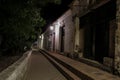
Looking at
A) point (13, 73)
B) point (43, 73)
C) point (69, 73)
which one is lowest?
point (43, 73)

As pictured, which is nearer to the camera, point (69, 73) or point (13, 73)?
point (13, 73)

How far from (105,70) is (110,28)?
201cm

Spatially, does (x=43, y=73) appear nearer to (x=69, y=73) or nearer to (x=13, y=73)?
(x=69, y=73)

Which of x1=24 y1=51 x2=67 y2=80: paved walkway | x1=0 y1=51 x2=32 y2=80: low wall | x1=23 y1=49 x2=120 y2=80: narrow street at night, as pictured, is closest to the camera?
x1=0 y1=51 x2=32 y2=80: low wall

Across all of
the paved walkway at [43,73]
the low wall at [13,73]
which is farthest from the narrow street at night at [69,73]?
the low wall at [13,73]

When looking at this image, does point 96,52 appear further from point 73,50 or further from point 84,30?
point 73,50

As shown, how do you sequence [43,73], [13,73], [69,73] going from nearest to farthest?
[13,73] < [69,73] < [43,73]

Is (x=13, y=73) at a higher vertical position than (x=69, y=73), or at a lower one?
higher

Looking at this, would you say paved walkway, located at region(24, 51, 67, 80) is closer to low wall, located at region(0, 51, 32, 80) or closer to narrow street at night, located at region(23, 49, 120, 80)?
narrow street at night, located at region(23, 49, 120, 80)

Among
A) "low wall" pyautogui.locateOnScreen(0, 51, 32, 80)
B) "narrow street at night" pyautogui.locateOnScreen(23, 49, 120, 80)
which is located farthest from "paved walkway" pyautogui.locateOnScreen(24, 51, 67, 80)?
"low wall" pyautogui.locateOnScreen(0, 51, 32, 80)

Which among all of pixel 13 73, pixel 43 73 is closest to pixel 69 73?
pixel 43 73

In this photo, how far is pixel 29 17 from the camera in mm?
10844

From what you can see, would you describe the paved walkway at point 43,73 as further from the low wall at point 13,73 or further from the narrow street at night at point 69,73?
the low wall at point 13,73

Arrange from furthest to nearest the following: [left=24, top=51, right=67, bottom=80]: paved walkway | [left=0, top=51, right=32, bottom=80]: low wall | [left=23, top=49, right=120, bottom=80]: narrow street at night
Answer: [left=24, top=51, right=67, bottom=80]: paved walkway < [left=23, top=49, right=120, bottom=80]: narrow street at night < [left=0, top=51, right=32, bottom=80]: low wall
